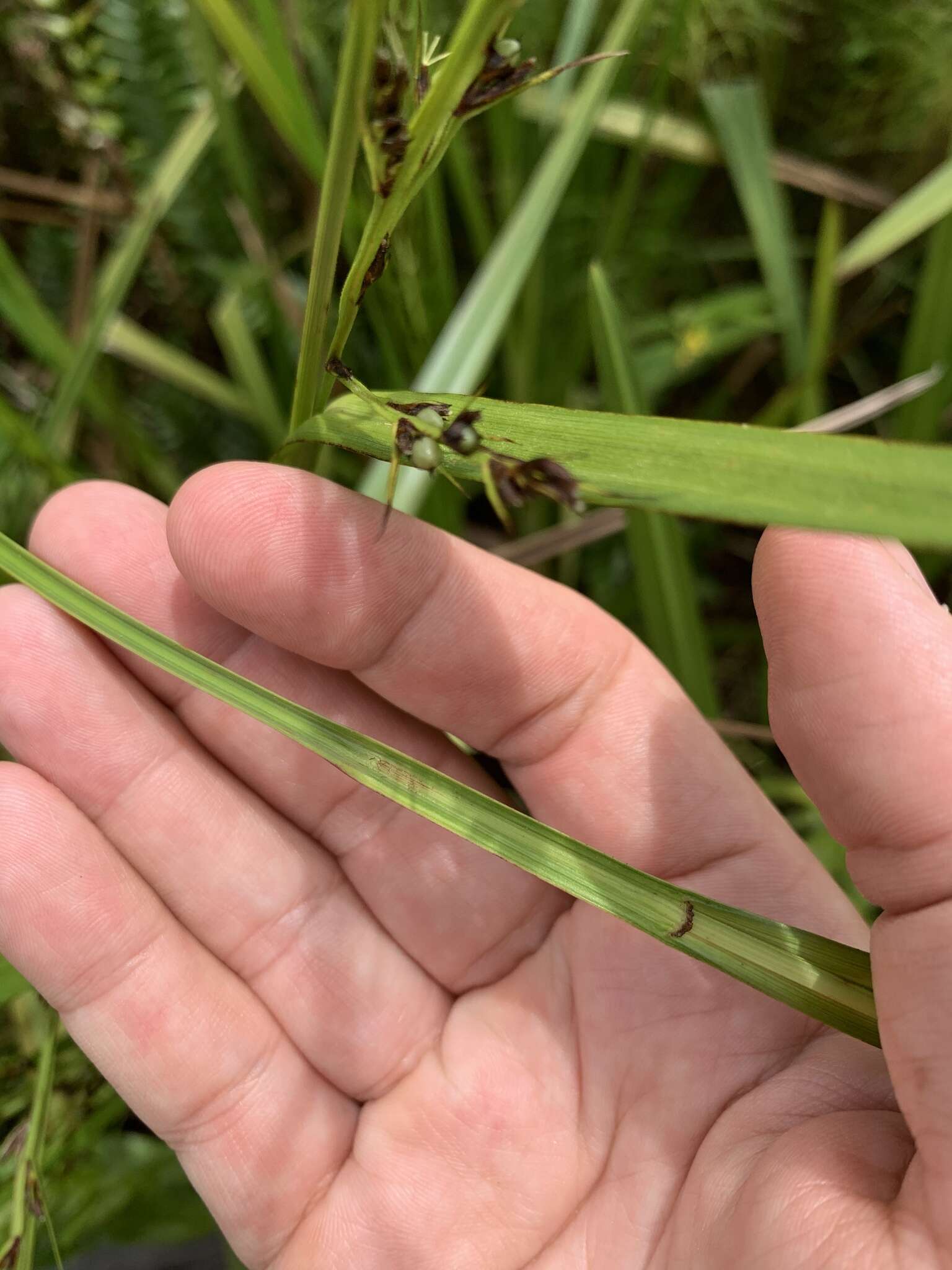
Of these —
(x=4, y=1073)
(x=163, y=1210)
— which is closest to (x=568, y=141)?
(x=4, y=1073)

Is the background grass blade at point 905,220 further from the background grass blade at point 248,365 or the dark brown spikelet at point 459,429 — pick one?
the dark brown spikelet at point 459,429

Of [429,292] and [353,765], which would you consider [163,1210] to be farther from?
[429,292]

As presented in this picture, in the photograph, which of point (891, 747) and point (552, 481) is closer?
point (552, 481)

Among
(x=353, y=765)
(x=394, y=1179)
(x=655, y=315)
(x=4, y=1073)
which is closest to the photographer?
(x=353, y=765)

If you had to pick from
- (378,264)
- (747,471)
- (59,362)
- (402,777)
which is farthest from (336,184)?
(59,362)

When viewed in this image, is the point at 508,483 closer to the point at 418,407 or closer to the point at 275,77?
the point at 418,407

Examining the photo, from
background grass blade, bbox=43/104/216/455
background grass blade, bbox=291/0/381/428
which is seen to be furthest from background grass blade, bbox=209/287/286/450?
background grass blade, bbox=291/0/381/428
